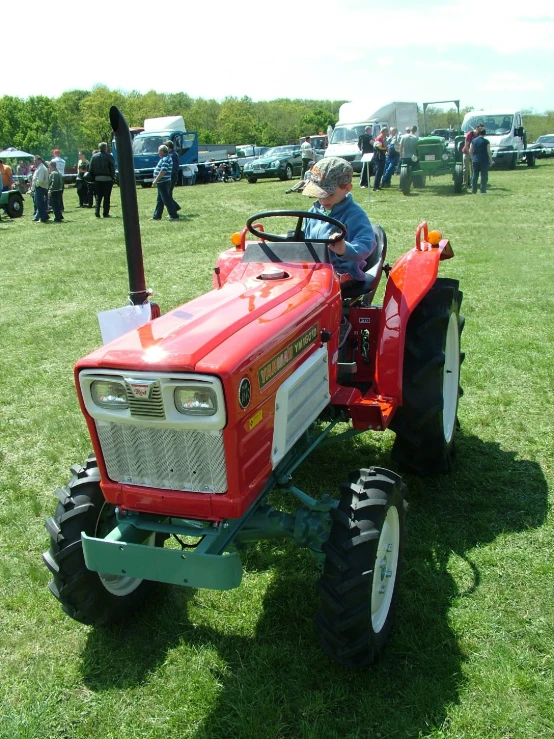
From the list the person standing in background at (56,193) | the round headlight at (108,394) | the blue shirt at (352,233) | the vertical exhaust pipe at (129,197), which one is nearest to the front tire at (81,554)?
the round headlight at (108,394)

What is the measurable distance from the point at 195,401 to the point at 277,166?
25.1 m

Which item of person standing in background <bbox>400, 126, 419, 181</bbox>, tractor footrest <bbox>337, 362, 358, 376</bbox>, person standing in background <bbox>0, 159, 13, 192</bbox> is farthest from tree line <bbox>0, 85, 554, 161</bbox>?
tractor footrest <bbox>337, 362, 358, 376</bbox>

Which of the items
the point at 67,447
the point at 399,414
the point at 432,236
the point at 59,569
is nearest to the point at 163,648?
the point at 59,569

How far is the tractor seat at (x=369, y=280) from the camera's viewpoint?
12.9 ft

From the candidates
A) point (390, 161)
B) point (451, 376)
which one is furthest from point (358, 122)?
point (451, 376)

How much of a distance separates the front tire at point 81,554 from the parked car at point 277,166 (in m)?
24.6

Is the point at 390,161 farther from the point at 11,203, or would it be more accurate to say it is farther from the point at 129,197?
the point at 129,197

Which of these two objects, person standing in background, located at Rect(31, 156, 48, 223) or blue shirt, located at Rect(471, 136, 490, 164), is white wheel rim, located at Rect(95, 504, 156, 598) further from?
blue shirt, located at Rect(471, 136, 490, 164)

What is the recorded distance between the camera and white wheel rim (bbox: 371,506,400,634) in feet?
9.27

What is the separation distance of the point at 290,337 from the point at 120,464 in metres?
0.82

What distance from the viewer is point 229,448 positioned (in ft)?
7.96

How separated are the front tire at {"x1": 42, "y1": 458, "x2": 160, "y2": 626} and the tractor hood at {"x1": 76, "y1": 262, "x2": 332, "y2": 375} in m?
0.65

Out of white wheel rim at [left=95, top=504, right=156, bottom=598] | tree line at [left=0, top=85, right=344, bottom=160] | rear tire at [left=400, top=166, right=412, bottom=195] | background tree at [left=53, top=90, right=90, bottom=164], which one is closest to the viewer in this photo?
white wheel rim at [left=95, top=504, right=156, bottom=598]

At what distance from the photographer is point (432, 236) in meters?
4.14
